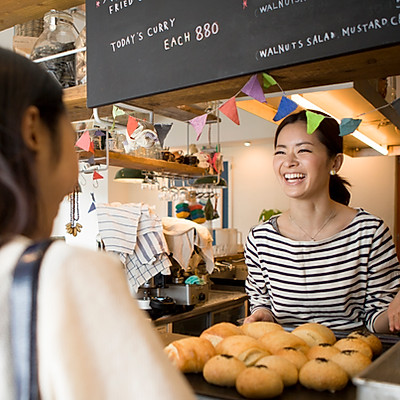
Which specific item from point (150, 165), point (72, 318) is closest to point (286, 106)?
point (72, 318)

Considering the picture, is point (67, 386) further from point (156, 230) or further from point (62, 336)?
point (156, 230)

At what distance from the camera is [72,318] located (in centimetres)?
48

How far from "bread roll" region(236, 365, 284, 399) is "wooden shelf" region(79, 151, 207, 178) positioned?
244 centimetres

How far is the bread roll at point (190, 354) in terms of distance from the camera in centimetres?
112

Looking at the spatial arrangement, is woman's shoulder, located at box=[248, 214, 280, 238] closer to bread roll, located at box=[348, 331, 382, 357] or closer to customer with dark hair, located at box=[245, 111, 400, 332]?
customer with dark hair, located at box=[245, 111, 400, 332]

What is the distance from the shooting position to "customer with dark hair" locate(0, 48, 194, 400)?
476 mm

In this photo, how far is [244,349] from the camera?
1.14 metres

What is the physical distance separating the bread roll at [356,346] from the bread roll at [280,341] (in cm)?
9

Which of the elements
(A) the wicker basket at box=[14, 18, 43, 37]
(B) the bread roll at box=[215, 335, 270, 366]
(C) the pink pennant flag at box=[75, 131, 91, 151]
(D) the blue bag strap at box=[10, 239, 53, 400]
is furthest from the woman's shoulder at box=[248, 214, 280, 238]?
(D) the blue bag strap at box=[10, 239, 53, 400]

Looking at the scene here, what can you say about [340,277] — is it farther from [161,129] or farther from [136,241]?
[136,241]

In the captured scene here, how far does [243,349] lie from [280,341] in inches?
4.8

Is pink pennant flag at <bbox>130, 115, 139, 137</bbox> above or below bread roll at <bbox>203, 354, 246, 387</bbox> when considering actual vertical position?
above

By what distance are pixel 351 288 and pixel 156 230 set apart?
157cm

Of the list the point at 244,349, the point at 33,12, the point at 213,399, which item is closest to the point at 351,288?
the point at 244,349
